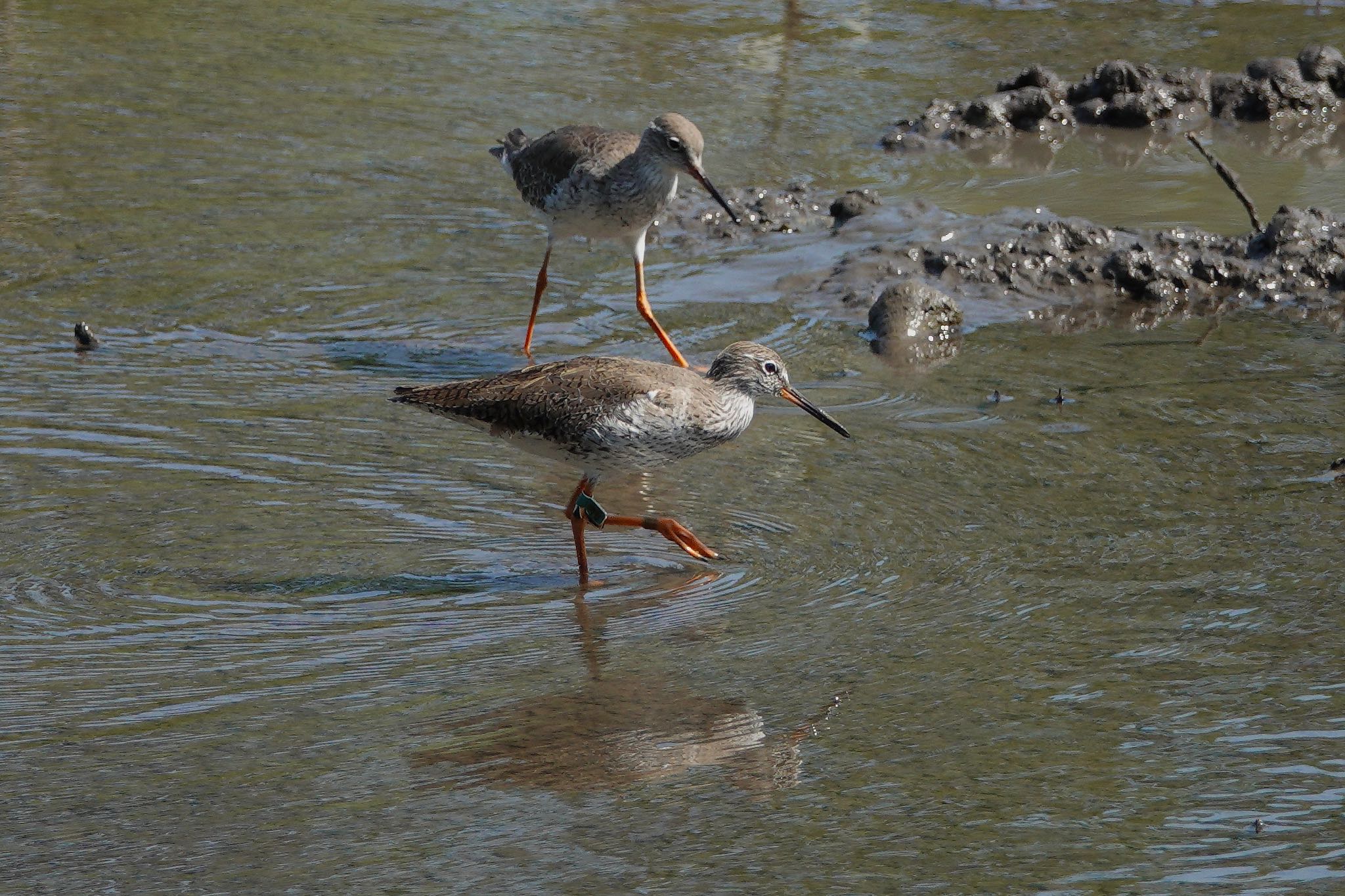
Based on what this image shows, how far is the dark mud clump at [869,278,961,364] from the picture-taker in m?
9.40

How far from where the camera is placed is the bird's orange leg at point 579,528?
261 inches

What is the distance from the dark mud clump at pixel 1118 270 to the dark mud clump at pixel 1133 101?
9.79 ft

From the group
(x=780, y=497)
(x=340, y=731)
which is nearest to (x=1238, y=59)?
(x=780, y=497)

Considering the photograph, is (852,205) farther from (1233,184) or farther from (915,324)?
Answer: (1233,184)

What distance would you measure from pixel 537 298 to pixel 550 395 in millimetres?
3024

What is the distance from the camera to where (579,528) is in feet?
22.2

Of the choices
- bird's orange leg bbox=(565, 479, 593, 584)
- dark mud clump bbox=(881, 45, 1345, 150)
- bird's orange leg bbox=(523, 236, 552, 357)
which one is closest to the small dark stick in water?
bird's orange leg bbox=(523, 236, 552, 357)

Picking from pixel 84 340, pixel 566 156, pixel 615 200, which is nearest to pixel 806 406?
pixel 615 200

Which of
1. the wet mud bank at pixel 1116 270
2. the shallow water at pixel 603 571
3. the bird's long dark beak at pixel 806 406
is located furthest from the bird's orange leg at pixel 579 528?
the wet mud bank at pixel 1116 270

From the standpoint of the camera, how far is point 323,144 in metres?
12.7

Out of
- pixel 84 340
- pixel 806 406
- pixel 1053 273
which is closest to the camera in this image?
pixel 806 406

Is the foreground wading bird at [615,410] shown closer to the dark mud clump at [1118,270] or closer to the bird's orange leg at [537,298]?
the bird's orange leg at [537,298]

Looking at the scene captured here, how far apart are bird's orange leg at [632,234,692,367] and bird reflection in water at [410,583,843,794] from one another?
3806 millimetres

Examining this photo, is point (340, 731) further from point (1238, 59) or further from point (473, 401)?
point (1238, 59)
